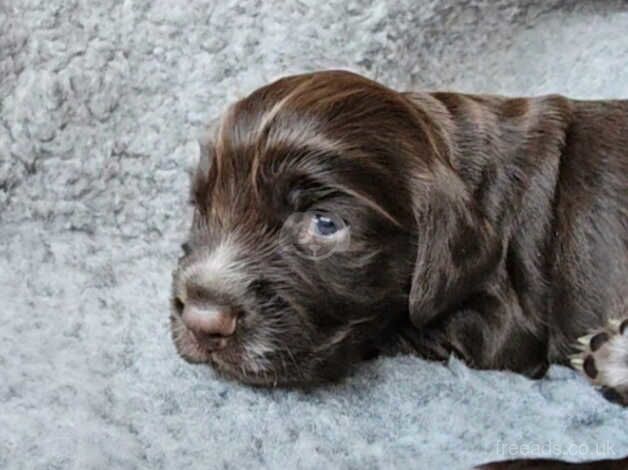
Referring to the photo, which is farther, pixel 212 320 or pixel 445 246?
pixel 445 246

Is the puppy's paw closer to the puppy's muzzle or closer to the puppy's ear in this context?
the puppy's ear

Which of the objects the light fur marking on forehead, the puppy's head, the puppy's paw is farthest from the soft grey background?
the light fur marking on forehead

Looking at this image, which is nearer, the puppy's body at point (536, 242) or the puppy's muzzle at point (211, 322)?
the puppy's muzzle at point (211, 322)

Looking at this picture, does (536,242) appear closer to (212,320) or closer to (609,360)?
(609,360)

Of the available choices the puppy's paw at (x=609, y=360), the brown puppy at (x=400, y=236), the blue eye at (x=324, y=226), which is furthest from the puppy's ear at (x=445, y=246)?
the puppy's paw at (x=609, y=360)

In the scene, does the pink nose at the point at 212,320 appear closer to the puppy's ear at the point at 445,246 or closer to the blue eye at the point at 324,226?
the blue eye at the point at 324,226

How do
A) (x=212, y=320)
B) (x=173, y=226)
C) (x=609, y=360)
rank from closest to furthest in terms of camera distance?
(x=212, y=320)
(x=609, y=360)
(x=173, y=226)

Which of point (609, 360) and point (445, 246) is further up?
point (445, 246)

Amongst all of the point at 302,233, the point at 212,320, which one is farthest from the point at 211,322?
the point at 302,233
